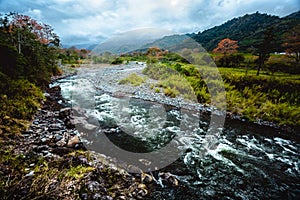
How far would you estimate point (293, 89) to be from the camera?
1045cm

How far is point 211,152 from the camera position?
19.8 ft

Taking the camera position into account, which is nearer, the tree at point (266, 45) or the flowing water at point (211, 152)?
the flowing water at point (211, 152)

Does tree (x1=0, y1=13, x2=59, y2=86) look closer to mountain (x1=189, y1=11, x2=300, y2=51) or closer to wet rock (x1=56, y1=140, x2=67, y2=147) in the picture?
wet rock (x1=56, y1=140, x2=67, y2=147)

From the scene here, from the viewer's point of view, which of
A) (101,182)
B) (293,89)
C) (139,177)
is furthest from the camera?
(293,89)

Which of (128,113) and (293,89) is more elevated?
(293,89)

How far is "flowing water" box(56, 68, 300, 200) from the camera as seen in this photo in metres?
4.27

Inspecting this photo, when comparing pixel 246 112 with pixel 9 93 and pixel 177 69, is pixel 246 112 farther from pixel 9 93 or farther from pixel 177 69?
pixel 9 93

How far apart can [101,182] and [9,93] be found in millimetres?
6638

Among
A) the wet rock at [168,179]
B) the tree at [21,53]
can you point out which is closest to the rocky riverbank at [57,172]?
the wet rock at [168,179]

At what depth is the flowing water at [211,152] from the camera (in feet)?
14.0

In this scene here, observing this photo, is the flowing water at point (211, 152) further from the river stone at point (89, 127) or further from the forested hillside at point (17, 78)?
the forested hillside at point (17, 78)

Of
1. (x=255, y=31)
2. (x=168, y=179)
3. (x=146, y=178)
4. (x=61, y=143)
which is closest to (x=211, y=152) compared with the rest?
(x=168, y=179)

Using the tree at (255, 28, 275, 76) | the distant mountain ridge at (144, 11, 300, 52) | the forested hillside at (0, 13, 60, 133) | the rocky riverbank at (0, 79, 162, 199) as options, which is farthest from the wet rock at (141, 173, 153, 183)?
the distant mountain ridge at (144, 11, 300, 52)

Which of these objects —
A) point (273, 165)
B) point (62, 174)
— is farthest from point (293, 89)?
point (62, 174)
